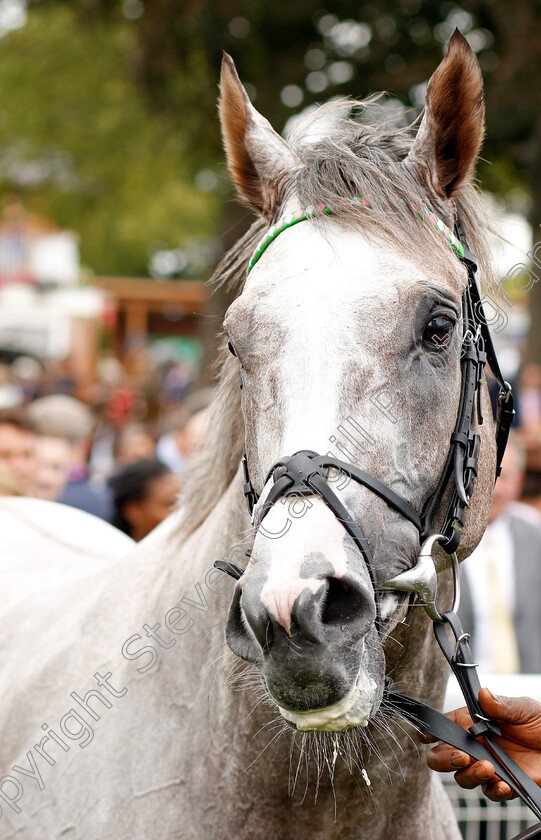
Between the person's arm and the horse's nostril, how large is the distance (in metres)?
0.62

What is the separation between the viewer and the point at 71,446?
7.67 m

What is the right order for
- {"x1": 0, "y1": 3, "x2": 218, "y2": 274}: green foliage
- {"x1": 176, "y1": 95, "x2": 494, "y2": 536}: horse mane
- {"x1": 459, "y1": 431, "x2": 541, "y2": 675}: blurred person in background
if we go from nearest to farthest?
{"x1": 176, "y1": 95, "x2": 494, "y2": 536}: horse mane, {"x1": 459, "y1": 431, "x2": 541, "y2": 675}: blurred person in background, {"x1": 0, "y1": 3, "x2": 218, "y2": 274}: green foliage

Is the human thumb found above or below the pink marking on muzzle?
below

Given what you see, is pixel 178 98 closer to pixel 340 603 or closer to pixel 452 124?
pixel 452 124

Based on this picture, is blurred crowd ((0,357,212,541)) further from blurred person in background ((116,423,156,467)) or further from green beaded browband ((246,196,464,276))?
green beaded browband ((246,196,464,276))

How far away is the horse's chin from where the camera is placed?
1884 millimetres

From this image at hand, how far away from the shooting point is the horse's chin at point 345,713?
1884 millimetres

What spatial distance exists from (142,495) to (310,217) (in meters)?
3.77

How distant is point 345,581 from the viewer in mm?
1816

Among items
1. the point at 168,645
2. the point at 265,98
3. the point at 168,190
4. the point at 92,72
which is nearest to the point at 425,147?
the point at 168,645

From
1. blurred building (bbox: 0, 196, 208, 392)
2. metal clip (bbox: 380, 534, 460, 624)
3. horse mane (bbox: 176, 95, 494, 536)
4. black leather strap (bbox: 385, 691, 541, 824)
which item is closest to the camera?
metal clip (bbox: 380, 534, 460, 624)

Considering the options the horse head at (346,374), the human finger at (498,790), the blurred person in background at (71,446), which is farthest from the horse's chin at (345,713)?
the blurred person in background at (71,446)

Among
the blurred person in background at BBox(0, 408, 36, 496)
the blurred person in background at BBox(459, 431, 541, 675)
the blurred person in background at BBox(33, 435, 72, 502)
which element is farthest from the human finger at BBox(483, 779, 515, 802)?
the blurred person in background at BBox(33, 435, 72, 502)

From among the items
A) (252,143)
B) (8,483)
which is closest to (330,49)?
(8,483)
